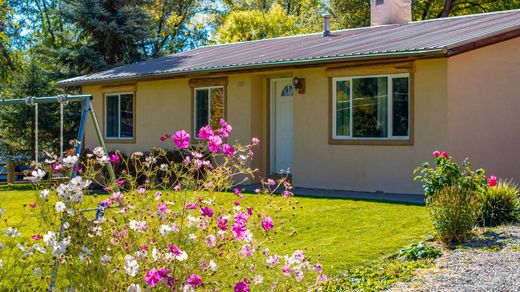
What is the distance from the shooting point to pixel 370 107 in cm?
1269

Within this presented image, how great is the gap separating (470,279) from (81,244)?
3378 millimetres

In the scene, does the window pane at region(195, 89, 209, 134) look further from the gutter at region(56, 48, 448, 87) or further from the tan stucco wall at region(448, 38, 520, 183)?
the tan stucco wall at region(448, 38, 520, 183)

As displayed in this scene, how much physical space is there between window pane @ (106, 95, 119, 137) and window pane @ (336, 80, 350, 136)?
6864 mm

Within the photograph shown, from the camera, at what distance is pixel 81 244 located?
385 cm

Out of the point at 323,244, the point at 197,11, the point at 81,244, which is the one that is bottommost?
the point at 323,244

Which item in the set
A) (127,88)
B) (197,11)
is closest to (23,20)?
(197,11)

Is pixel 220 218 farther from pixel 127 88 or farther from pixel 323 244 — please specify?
pixel 127 88

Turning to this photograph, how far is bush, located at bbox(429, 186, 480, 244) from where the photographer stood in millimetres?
7305

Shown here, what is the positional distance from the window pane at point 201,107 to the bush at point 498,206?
8096 millimetres

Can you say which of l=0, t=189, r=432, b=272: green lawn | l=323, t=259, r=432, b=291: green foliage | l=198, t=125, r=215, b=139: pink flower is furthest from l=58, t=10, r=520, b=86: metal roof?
l=198, t=125, r=215, b=139: pink flower

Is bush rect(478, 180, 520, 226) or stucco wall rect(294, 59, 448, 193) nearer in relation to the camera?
bush rect(478, 180, 520, 226)

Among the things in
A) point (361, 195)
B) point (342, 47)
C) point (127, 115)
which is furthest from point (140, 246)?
point (127, 115)

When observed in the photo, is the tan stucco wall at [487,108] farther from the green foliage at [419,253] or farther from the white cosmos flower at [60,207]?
the white cosmos flower at [60,207]

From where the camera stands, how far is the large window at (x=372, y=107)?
12.3 meters
